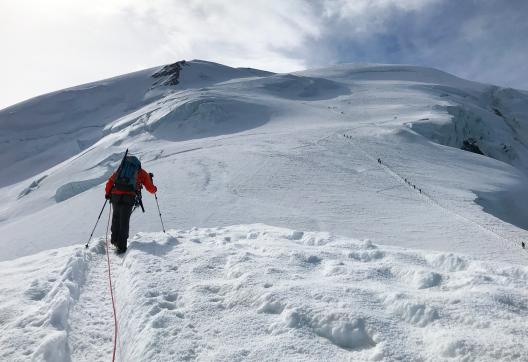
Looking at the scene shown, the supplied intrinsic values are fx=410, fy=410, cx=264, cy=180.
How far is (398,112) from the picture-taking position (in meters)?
31.0

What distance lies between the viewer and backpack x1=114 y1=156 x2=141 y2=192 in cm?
737

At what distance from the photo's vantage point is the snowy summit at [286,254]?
351cm

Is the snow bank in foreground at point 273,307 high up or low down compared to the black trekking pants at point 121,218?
down

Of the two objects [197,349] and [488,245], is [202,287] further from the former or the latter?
[488,245]

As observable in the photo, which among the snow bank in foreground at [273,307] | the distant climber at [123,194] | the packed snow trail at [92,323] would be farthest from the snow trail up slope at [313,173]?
the packed snow trail at [92,323]

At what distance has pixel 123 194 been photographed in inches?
290

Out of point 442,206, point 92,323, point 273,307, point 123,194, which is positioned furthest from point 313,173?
point 92,323

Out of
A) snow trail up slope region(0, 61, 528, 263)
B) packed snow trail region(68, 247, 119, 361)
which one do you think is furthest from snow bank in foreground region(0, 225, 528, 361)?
snow trail up slope region(0, 61, 528, 263)

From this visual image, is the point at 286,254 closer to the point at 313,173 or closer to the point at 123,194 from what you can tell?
the point at 123,194

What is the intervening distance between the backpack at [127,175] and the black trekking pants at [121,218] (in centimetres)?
16

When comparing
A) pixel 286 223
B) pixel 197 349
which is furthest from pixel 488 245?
pixel 197 349

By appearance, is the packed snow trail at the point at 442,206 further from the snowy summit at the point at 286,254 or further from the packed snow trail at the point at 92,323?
the packed snow trail at the point at 92,323

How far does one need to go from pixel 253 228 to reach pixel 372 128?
18592 mm

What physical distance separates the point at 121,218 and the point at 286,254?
3.25 m
